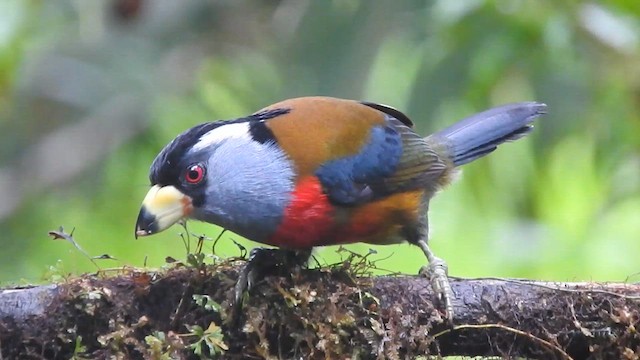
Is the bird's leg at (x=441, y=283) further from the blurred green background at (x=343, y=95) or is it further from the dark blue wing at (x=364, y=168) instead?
the blurred green background at (x=343, y=95)

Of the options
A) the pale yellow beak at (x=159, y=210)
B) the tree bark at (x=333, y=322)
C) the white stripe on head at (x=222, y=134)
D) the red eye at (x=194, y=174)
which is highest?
the white stripe on head at (x=222, y=134)

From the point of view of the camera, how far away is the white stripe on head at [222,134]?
2.80m

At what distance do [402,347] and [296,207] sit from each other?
1.97 ft

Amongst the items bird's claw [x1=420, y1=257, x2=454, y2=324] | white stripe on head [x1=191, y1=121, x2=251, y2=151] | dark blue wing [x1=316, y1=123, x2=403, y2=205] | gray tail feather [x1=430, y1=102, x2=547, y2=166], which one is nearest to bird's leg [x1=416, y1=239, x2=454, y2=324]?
bird's claw [x1=420, y1=257, x2=454, y2=324]

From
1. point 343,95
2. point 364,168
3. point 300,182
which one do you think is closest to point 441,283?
point 300,182

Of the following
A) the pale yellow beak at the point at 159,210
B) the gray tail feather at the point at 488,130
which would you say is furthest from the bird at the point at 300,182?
the gray tail feather at the point at 488,130

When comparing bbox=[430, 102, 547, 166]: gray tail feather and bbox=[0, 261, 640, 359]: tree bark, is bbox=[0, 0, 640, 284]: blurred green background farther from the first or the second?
bbox=[0, 261, 640, 359]: tree bark

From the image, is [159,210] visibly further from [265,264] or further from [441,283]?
[441,283]

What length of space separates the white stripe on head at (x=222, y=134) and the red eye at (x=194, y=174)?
54mm

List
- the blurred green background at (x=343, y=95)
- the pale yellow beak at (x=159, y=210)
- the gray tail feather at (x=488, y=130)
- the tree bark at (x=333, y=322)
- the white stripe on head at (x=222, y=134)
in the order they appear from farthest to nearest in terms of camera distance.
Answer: the blurred green background at (x=343, y=95) → the gray tail feather at (x=488, y=130) → the white stripe on head at (x=222, y=134) → the pale yellow beak at (x=159, y=210) → the tree bark at (x=333, y=322)

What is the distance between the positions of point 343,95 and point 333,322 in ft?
5.54

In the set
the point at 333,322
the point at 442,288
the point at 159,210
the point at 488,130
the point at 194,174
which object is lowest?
the point at 333,322

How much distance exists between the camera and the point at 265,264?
2725 millimetres

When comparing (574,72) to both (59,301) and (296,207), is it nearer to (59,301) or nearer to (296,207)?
(296,207)
